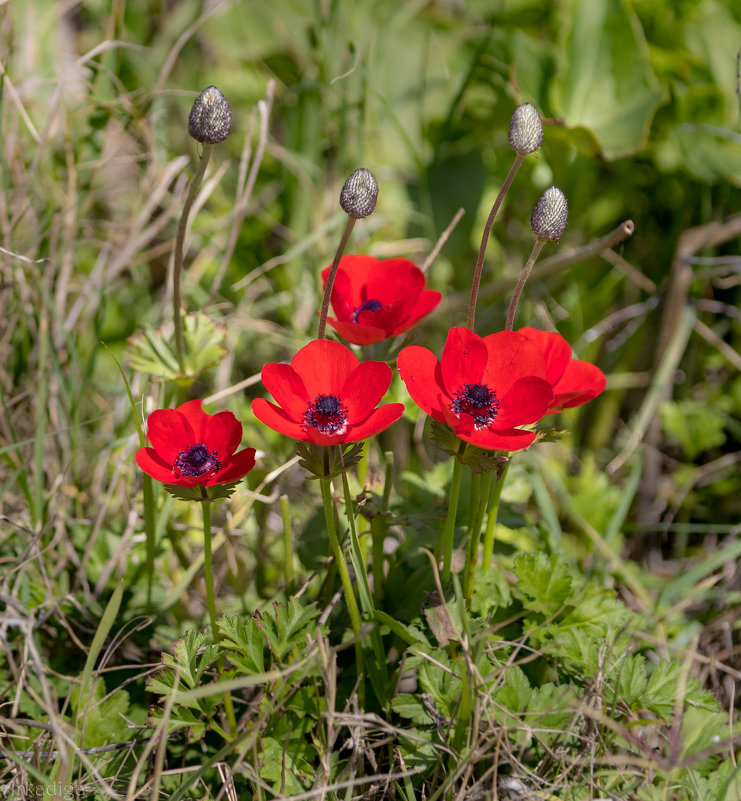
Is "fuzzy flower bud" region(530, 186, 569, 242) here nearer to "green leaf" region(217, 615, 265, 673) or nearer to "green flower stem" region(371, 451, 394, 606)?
"green flower stem" region(371, 451, 394, 606)

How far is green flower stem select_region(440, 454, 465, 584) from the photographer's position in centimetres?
124

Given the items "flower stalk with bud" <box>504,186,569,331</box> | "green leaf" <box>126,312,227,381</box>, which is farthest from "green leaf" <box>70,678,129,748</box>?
"flower stalk with bud" <box>504,186,569,331</box>

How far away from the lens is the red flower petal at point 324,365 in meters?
1.20

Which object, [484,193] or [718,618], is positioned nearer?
[718,618]

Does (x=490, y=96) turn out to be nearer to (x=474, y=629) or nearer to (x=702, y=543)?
(x=702, y=543)

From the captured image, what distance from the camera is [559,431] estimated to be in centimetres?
121

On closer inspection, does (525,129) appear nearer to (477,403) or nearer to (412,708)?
(477,403)

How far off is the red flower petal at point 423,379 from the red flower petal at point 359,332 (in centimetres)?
8

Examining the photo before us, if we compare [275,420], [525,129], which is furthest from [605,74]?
[275,420]

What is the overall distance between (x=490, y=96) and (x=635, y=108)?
564 mm

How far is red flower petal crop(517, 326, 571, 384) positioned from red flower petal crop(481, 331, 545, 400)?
58 millimetres

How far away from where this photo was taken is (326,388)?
125 centimetres

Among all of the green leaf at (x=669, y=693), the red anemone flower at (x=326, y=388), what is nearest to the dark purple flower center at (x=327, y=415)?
the red anemone flower at (x=326, y=388)

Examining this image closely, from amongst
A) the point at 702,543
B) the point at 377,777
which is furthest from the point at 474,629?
the point at 702,543
